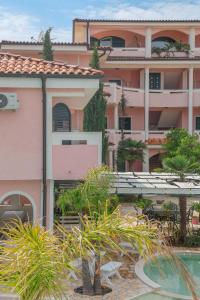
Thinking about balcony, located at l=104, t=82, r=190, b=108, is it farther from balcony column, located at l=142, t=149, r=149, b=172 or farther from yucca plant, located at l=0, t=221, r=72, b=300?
yucca plant, located at l=0, t=221, r=72, b=300

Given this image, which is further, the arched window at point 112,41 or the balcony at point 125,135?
the arched window at point 112,41

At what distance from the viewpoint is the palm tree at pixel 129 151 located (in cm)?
3506

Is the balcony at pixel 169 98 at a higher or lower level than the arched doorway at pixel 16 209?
higher

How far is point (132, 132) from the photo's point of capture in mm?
37969

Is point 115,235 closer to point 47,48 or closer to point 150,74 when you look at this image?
point 47,48

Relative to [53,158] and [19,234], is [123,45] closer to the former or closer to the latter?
[53,158]

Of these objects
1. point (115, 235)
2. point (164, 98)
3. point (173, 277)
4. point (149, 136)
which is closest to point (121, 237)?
point (115, 235)

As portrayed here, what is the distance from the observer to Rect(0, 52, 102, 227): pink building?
1525 centimetres

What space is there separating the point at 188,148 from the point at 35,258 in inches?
1054

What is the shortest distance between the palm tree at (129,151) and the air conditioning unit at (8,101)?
20.5 m

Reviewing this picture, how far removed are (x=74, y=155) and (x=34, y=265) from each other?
1059 centimetres

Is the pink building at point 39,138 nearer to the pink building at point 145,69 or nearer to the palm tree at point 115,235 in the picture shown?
the palm tree at point 115,235

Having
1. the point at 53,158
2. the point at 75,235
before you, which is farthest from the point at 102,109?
the point at 75,235

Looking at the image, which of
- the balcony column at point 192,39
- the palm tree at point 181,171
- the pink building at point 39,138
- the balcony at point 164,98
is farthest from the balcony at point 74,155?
the balcony column at point 192,39
